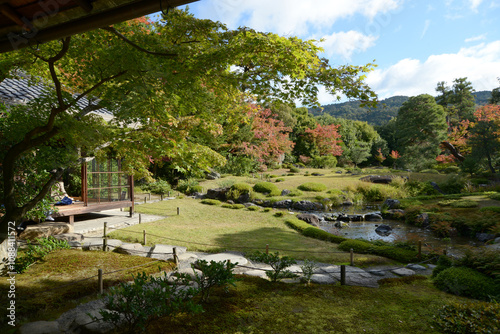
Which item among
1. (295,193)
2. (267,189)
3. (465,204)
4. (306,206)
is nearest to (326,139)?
(295,193)

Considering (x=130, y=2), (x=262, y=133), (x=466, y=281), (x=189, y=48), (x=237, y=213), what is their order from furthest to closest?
1. (x=262, y=133)
2. (x=237, y=213)
3. (x=466, y=281)
4. (x=189, y=48)
5. (x=130, y=2)

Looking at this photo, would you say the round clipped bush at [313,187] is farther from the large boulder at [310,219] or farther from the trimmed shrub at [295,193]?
the large boulder at [310,219]

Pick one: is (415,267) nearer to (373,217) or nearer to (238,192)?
(373,217)

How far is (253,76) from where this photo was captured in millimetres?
4363

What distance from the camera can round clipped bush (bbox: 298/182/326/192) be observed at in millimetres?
18266

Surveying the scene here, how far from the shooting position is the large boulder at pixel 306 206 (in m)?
15.2

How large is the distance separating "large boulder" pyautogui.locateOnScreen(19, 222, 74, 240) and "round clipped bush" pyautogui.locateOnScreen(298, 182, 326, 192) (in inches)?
549

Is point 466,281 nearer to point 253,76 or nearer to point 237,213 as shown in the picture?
point 253,76

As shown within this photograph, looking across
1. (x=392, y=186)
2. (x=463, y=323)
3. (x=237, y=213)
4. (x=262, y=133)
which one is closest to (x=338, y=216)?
(x=237, y=213)

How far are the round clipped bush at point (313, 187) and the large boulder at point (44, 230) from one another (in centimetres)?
1394

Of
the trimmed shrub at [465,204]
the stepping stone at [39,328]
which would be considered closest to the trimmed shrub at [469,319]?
the stepping stone at [39,328]

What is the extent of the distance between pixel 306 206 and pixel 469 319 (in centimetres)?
1189

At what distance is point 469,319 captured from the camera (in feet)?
11.0

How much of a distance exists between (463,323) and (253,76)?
4.31m
